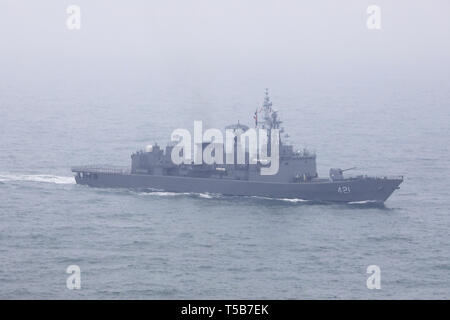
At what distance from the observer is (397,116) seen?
117 metres

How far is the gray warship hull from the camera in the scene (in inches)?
2758

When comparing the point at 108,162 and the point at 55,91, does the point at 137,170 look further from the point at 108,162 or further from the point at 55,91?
the point at 55,91

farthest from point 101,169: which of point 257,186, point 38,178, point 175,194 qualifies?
point 257,186

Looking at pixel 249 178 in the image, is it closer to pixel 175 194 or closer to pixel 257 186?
pixel 257 186

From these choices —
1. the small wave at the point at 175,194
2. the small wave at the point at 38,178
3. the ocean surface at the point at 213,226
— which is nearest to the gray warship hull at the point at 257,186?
the small wave at the point at 175,194

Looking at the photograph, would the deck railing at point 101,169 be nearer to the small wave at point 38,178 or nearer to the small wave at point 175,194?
the small wave at point 38,178

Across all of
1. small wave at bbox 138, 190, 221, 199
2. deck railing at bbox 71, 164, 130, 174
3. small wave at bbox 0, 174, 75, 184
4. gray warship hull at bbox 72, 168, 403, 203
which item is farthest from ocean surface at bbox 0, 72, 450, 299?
deck railing at bbox 71, 164, 130, 174

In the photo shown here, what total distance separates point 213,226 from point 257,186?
9.48 m

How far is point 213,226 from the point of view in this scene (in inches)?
2488

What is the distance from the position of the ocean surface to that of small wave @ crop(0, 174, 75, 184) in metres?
0.10

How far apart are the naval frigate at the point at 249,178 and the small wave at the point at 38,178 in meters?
1.33

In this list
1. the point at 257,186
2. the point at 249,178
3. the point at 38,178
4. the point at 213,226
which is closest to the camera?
the point at 213,226

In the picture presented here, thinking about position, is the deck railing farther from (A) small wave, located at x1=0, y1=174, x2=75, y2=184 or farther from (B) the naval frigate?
(A) small wave, located at x1=0, y1=174, x2=75, y2=184
